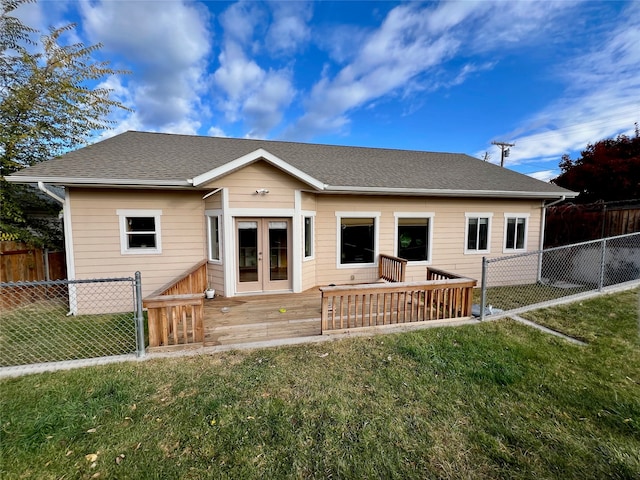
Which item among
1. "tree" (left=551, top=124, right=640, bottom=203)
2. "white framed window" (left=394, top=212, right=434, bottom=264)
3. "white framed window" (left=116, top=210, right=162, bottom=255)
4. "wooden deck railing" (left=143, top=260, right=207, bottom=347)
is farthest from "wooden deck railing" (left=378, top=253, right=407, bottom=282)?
"tree" (left=551, top=124, right=640, bottom=203)

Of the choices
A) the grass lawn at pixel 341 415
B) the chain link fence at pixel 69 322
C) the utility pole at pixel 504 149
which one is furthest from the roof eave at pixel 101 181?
the utility pole at pixel 504 149

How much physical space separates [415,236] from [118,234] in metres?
8.34

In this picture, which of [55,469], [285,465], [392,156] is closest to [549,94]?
[392,156]

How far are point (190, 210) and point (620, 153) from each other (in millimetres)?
18780

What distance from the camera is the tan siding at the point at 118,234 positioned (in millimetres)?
6473

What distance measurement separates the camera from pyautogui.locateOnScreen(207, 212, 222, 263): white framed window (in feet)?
22.9

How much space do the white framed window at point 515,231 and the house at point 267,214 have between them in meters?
0.04

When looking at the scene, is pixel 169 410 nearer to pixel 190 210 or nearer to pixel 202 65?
pixel 190 210

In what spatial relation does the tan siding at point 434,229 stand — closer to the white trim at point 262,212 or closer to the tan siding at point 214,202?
the white trim at point 262,212

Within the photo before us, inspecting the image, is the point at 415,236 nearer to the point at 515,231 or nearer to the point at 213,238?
the point at 515,231

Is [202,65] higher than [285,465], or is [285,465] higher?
[202,65]

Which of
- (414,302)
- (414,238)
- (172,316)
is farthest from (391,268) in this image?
(172,316)

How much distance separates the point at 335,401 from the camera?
10.1 ft

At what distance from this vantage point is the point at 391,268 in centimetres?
780
